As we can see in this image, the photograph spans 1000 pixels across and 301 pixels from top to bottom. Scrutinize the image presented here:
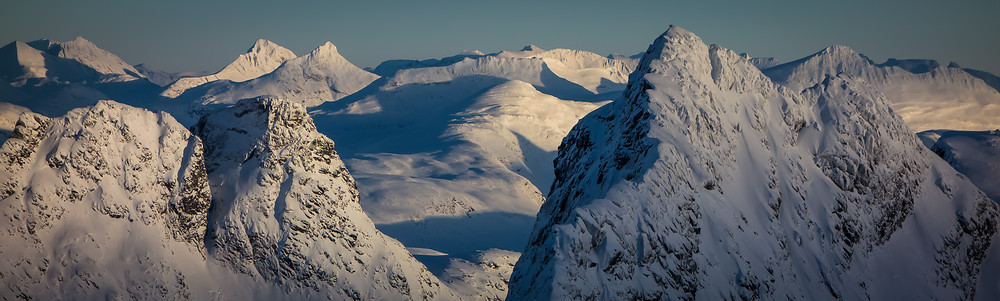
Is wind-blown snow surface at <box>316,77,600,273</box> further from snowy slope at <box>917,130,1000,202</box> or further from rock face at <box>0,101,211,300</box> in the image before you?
snowy slope at <box>917,130,1000,202</box>

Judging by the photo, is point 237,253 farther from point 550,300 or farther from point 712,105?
point 712,105

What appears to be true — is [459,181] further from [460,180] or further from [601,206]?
[601,206]

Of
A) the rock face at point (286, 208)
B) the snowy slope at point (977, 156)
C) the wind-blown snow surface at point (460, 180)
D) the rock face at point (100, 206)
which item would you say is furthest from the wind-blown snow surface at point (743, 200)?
the wind-blown snow surface at point (460, 180)

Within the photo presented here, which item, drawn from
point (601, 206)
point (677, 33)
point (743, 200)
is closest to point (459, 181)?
point (677, 33)

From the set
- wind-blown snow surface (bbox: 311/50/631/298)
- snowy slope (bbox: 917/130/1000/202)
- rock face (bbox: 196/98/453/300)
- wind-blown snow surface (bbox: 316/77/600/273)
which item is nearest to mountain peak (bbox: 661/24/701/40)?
rock face (bbox: 196/98/453/300)

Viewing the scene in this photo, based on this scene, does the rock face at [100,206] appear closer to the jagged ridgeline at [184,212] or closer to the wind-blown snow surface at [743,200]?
the jagged ridgeline at [184,212]

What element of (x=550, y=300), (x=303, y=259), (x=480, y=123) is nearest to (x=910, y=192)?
(x=550, y=300)
